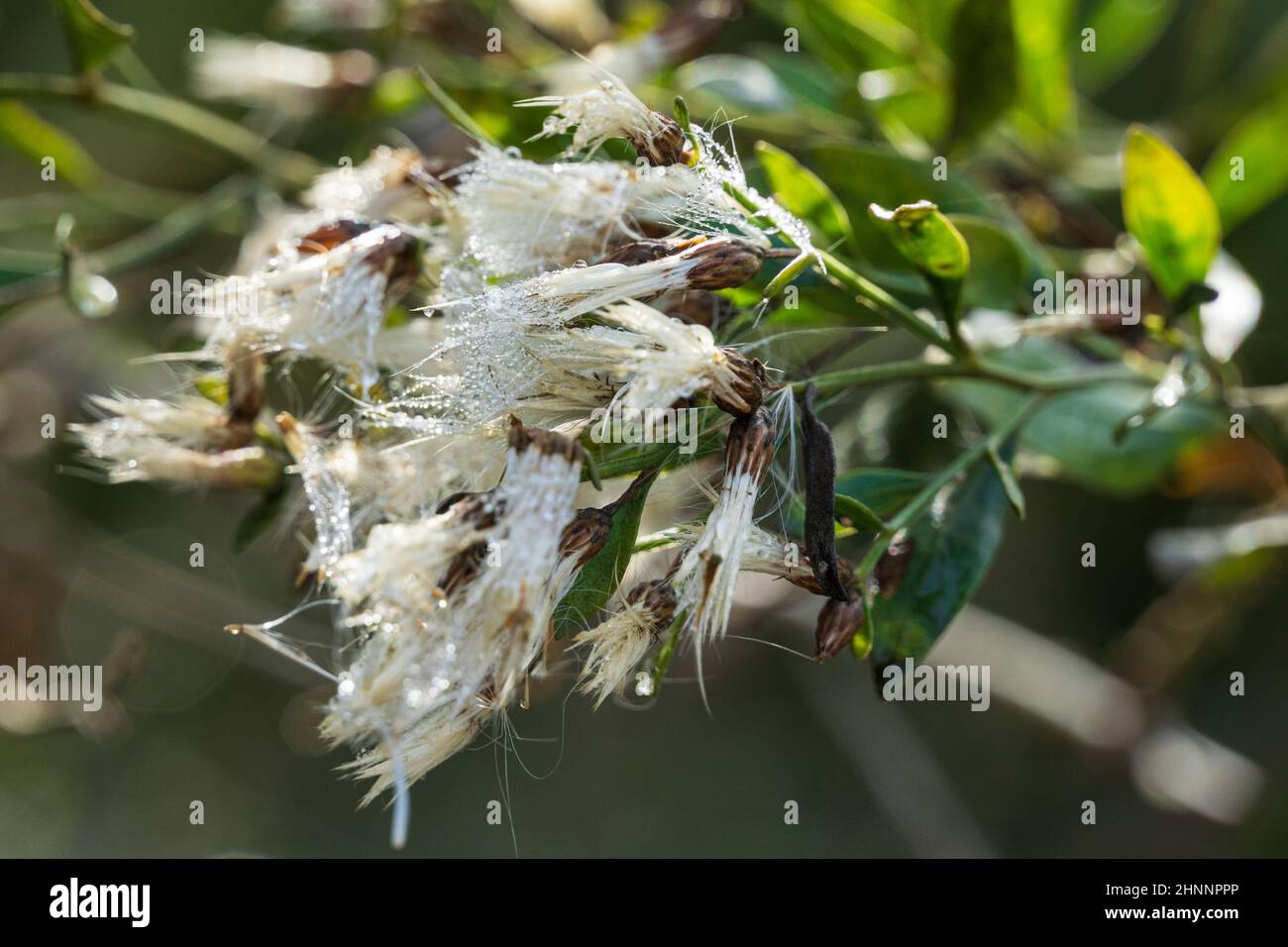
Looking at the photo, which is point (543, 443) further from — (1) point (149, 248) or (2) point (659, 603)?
(1) point (149, 248)

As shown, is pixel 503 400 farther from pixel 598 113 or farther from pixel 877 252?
pixel 877 252

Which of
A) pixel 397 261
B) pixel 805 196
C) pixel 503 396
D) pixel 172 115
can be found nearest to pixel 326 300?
pixel 397 261

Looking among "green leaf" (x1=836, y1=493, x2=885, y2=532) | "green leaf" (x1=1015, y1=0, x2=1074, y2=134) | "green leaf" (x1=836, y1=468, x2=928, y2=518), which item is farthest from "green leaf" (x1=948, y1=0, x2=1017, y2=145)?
"green leaf" (x1=836, y1=493, x2=885, y2=532)

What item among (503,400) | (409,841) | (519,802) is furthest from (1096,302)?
(409,841)

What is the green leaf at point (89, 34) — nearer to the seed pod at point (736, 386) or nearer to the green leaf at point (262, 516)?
the green leaf at point (262, 516)

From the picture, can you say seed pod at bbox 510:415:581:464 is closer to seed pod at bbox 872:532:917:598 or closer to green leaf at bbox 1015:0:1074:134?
seed pod at bbox 872:532:917:598
